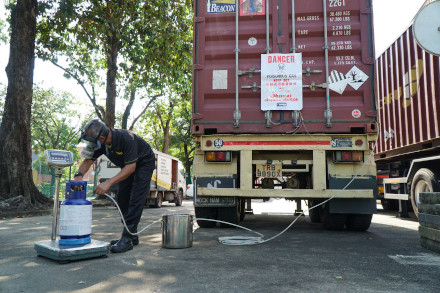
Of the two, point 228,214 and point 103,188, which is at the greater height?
point 103,188

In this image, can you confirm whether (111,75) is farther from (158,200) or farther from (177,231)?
(177,231)

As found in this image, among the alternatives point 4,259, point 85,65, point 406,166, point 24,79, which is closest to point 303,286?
point 4,259

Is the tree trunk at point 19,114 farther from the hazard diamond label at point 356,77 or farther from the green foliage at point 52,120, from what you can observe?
the green foliage at point 52,120

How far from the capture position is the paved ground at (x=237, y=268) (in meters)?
2.52

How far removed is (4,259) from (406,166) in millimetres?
8436

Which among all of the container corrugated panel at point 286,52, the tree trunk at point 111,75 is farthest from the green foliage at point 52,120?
the container corrugated panel at point 286,52

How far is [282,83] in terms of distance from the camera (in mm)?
5227

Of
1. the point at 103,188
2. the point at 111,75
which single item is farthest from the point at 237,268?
the point at 111,75

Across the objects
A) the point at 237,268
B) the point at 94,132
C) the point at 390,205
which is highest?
the point at 94,132

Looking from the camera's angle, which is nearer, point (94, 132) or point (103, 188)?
point (103, 188)

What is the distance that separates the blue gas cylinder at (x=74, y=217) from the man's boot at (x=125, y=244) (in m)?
0.36

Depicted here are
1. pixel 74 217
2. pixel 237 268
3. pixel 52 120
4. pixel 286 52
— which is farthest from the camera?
pixel 52 120

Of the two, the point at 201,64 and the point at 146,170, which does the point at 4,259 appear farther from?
the point at 201,64

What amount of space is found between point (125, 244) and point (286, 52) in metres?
3.66
